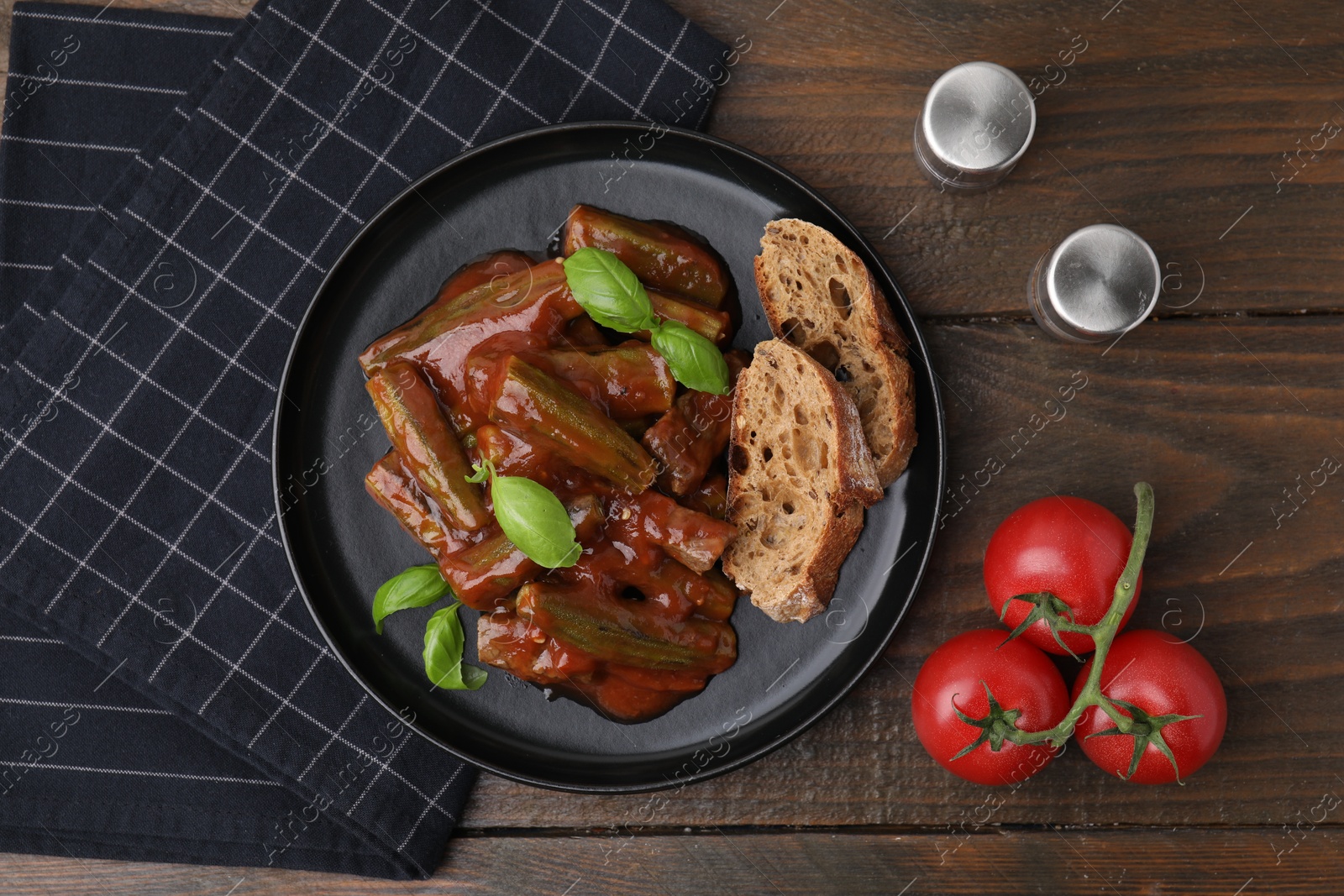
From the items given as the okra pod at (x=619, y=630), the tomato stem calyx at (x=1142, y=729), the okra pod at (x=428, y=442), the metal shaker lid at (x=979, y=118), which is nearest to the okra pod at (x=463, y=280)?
the okra pod at (x=428, y=442)

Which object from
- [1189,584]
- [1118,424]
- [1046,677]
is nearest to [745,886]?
[1046,677]

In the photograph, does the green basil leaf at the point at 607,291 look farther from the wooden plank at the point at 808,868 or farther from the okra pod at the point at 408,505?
the wooden plank at the point at 808,868

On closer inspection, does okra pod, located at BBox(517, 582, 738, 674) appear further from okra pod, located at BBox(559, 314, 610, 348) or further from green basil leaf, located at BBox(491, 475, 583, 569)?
okra pod, located at BBox(559, 314, 610, 348)

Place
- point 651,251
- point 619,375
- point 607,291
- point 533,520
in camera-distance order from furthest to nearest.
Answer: point 651,251
point 619,375
point 607,291
point 533,520

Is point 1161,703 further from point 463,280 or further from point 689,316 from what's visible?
point 463,280

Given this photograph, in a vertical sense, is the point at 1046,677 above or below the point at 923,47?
below

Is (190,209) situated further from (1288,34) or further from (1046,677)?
(1288,34)

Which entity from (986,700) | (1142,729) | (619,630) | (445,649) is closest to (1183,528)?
(1142,729)
